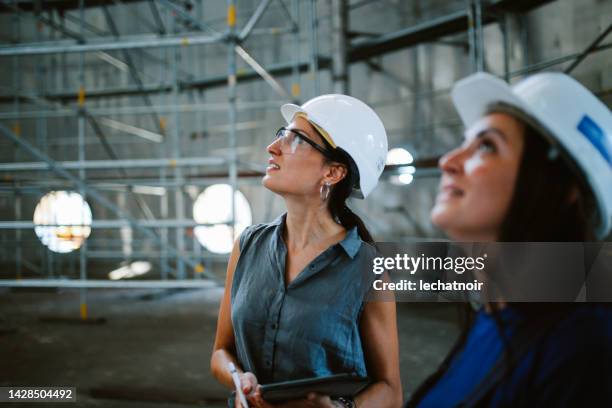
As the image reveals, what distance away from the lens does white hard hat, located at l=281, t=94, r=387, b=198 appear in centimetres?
143

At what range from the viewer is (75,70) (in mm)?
9992

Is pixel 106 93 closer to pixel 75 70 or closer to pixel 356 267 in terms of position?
pixel 75 70

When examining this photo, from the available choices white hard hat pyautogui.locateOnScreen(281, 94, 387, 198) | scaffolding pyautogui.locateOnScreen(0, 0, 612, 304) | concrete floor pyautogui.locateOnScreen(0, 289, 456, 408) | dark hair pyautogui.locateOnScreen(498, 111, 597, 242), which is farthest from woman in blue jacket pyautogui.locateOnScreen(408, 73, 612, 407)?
scaffolding pyautogui.locateOnScreen(0, 0, 612, 304)

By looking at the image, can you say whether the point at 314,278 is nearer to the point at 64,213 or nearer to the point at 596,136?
the point at 596,136

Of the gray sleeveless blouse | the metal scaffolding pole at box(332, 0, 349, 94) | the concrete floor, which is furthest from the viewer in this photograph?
the metal scaffolding pole at box(332, 0, 349, 94)

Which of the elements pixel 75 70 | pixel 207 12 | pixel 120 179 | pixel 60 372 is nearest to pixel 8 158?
pixel 75 70

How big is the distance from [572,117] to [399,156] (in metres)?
6.56

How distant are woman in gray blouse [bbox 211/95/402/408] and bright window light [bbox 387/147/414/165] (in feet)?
18.4

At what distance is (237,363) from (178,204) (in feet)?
26.1

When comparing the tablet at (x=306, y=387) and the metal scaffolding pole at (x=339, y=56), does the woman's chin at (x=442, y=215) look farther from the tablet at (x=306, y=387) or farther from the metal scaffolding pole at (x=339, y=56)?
the metal scaffolding pole at (x=339, y=56)

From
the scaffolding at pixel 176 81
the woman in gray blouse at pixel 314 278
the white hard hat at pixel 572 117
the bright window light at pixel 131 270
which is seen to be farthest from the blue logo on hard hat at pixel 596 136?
the bright window light at pixel 131 270

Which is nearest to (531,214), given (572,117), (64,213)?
(572,117)

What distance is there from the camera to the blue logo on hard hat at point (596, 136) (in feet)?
2.16

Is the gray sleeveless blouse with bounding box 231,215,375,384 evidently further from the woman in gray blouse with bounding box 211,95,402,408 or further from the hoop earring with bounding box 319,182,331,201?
the hoop earring with bounding box 319,182,331,201
